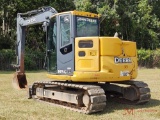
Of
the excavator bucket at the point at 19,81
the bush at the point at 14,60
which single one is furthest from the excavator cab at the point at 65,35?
the bush at the point at 14,60

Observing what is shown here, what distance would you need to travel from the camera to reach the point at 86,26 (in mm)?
9500

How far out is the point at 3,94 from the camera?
11789 mm

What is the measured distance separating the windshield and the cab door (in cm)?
26

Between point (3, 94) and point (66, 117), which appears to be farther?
point (3, 94)

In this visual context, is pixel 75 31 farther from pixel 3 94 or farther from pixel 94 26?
pixel 3 94

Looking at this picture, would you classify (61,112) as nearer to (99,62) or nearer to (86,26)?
(99,62)

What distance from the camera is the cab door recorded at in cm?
898

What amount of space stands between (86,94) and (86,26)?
2184 millimetres

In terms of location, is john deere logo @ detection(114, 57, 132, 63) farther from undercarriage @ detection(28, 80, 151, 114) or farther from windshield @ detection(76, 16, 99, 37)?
windshield @ detection(76, 16, 99, 37)

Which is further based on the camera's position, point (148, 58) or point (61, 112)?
point (148, 58)

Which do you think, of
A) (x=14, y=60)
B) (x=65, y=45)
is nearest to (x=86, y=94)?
(x=65, y=45)

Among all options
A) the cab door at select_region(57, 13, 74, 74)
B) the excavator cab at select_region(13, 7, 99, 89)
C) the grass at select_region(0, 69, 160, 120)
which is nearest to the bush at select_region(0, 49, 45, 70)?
the grass at select_region(0, 69, 160, 120)

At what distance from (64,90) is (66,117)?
5.41 ft

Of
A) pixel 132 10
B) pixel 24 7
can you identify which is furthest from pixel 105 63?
pixel 132 10
